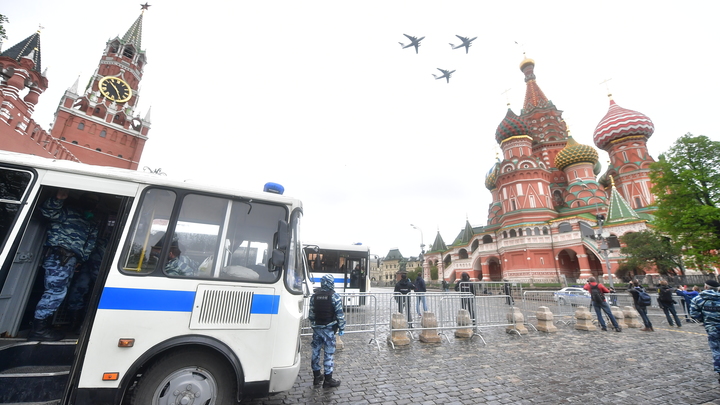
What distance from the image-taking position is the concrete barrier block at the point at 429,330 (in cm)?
808

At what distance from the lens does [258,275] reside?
12.4ft

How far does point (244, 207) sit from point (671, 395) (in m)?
7.15

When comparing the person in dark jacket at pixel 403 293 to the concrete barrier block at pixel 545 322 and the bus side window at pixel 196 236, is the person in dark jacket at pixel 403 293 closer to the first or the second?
the concrete barrier block at pixel 545 322

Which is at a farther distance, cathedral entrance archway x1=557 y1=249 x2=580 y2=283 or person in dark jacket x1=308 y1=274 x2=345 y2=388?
cathedral entrance archway x1=557 y1=249 x2=580 y2=283

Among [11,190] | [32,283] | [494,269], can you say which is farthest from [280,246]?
[494,269]

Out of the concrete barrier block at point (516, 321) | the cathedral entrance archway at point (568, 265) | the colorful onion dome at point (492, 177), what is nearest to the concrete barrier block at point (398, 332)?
the concrete barrier block at point (516, 321)

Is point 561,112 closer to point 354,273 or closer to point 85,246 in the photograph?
point 354,273

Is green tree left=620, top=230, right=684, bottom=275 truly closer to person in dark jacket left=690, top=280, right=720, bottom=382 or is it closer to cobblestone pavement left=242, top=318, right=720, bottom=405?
cobblestone pavement left=242, top=318, right=720, bottom=405

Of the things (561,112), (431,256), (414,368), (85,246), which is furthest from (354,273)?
(561,112)

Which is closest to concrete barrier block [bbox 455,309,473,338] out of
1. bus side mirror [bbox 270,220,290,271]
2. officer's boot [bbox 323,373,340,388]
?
officer's boot [bbox 323,373,340,388]

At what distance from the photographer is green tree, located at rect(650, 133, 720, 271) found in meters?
21.0

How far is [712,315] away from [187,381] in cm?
840

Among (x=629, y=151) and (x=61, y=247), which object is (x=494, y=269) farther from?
(x=61, y=247)

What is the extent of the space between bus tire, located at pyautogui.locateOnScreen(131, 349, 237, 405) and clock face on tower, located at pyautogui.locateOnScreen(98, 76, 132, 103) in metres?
54.5
